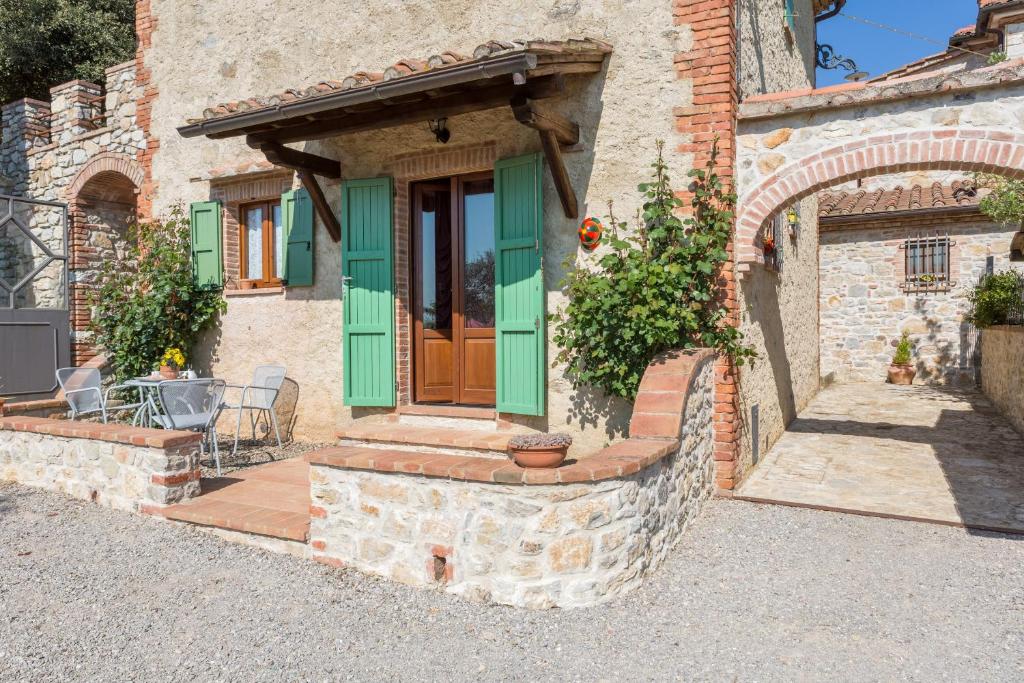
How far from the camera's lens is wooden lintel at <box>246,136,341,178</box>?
5.64m

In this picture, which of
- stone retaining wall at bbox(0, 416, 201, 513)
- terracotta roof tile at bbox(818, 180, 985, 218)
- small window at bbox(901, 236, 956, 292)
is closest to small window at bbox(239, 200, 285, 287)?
stone retaining wall at bbox(0, 416, 201, 513)

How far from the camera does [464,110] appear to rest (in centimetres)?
477

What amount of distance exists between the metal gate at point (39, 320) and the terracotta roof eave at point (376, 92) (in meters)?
4.49

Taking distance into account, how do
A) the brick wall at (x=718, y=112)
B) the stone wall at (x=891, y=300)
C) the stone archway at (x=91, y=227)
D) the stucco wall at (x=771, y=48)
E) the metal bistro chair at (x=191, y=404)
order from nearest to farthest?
the brick wall at (x=718, y=112)
the metal bistro chair at (x=191, y=404)
the stucco wall at (x=771, y=48)
the stone archway at (x=91, y=227)
the stone wall at (x=891, y=300)

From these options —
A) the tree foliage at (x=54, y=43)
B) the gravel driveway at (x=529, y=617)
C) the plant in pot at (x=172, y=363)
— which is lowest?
the gravel driveway at (x=529, y=617)

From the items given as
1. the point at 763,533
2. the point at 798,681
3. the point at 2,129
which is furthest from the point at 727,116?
the point at 2,129

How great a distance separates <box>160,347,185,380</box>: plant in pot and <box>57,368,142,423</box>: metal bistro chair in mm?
365

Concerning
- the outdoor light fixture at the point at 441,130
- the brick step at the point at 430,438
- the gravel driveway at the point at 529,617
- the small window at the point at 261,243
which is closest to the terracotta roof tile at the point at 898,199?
the outdoor light fixture at the point at 441,130

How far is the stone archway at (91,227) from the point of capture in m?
9.05

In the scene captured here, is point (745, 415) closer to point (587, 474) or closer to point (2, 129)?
point (587, 474)

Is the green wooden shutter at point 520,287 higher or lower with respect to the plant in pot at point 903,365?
higher

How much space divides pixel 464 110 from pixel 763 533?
342 centimetres

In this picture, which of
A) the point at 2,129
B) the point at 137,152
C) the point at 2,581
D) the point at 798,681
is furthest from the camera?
the point at 2,129

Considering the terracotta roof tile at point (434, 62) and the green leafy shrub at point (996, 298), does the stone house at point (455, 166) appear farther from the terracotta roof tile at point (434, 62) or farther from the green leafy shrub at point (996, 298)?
the green leafy shrub at point (996, 298)
